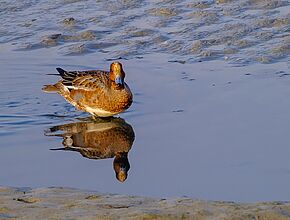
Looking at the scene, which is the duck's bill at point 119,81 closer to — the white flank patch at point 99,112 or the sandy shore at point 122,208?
the white flank patch at point 99,112

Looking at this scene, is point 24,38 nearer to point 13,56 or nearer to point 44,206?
point 13,56

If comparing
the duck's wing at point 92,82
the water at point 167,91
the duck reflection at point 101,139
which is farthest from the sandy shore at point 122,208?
the duck's wing at point 92,82

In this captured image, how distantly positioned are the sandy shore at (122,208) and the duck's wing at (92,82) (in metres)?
3.53

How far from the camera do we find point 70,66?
12.0 metres

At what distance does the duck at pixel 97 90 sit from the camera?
33.1 ft

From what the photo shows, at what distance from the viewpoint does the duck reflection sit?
8.49 m

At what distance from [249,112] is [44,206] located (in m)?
3.39

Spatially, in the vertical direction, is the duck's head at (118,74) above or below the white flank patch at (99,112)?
above

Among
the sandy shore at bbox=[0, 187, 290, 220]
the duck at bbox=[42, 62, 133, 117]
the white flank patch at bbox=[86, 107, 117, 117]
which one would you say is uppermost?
the duck at bbox=[42, 62, 133, 117]

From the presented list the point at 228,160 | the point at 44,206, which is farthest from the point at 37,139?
the point at 44,206

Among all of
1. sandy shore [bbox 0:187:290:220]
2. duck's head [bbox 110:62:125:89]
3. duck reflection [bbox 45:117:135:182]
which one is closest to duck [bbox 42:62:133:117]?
duck's head [bbox 110:62:125:89]

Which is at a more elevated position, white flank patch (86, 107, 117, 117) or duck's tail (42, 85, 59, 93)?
duck's tail (42, 85, 59, 93)

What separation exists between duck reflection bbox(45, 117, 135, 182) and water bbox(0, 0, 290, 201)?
0.08m

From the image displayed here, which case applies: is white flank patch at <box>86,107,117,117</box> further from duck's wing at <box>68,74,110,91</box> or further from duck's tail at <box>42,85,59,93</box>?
duck's tail at <box>42,85,59,93</box>
